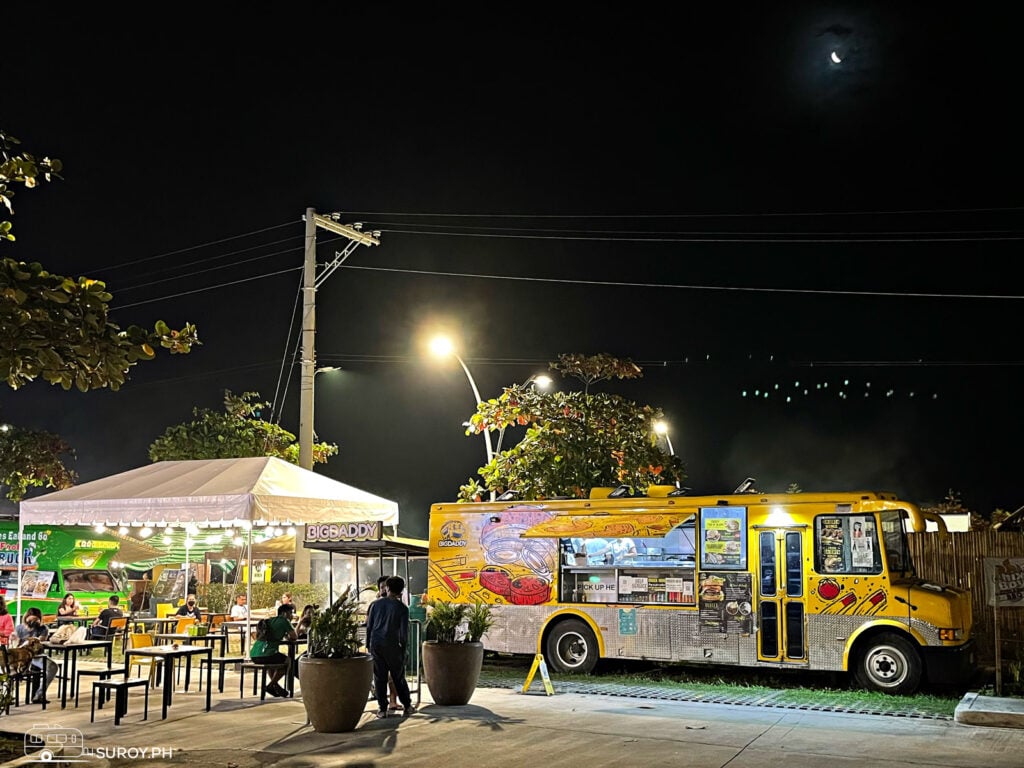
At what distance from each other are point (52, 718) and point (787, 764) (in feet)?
26.7

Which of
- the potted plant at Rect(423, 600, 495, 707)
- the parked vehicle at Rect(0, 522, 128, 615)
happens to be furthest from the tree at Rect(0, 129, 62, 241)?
the parked vehicle at Rect(0, 522, 128, 615)

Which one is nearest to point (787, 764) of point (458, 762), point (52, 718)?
point (458, 762)

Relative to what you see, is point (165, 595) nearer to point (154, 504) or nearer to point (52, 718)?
point (154, 504)

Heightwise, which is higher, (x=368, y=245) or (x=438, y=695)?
(x=368, y=245)

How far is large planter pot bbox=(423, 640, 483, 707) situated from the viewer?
42.8 feet

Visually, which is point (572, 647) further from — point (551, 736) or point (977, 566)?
point (977, 566)

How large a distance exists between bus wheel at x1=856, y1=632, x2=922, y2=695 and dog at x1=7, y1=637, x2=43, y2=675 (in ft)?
34.9

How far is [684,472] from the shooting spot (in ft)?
85.9

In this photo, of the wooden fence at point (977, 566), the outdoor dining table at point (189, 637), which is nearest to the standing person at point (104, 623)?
the outdoor dining table at point (189, 637)

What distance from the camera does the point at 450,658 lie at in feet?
42.8

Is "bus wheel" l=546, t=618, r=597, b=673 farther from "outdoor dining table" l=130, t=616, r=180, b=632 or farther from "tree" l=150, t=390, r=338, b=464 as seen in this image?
"tree" l=150, t=390, r=338, b=464

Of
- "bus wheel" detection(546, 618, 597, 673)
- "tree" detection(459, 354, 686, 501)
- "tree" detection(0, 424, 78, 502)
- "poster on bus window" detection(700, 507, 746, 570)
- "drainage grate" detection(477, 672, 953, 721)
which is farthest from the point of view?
"tree" detection(0, 424, 78, 502)

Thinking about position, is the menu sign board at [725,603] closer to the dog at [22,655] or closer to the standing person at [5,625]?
the dog at [22,655]

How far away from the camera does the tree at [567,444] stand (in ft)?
72.6
